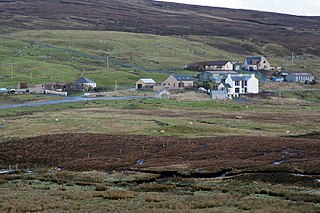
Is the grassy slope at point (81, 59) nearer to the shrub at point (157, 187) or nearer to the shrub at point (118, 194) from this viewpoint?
the shrub at point (157, 187)

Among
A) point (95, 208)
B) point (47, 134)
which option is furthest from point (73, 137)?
point (95, 208)

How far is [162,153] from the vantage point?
5119 cm

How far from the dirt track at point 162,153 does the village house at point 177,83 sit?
6546 cm

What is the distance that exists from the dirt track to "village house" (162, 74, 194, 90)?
65464mm

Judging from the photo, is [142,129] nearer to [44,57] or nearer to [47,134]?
[47,134]

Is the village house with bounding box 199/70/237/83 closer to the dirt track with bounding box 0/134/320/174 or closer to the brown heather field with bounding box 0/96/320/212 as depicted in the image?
the brown heather field with bounding box 0/96/320/212

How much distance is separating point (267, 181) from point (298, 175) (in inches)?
105

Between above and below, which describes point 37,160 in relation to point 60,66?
below

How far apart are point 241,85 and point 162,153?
257 feet

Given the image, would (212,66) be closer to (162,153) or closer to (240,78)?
(240,78)

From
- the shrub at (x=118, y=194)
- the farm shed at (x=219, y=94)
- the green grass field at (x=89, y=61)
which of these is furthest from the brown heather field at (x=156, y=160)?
the green grass field at (x=89, y=61)

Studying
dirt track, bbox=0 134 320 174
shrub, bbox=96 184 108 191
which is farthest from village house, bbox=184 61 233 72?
shrub, bbox=96 184 108 191

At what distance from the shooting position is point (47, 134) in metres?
62.0

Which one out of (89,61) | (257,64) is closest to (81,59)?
(89,61)
